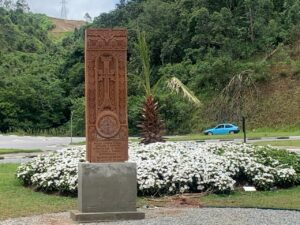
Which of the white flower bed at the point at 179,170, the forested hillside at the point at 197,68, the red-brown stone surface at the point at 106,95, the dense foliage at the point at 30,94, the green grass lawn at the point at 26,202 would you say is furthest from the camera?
the dense foliage at the point at 30,94

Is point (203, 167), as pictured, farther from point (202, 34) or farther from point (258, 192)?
point (202, 34)

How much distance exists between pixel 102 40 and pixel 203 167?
4055 mm

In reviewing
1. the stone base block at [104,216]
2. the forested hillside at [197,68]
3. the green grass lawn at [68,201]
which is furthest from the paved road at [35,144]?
the stone base block at [104,216]

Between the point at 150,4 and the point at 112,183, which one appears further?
the point at 150,4

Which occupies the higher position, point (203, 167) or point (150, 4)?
point (150, 4)

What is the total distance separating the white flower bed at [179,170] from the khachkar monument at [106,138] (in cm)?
224

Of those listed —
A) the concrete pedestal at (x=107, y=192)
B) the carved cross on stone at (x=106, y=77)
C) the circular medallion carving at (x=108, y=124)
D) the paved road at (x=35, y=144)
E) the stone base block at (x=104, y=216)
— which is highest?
the carved cross on stone at (x=106, y=77)

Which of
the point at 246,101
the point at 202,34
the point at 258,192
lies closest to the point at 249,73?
the point at 246,101

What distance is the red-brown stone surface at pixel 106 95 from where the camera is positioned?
34.3ft

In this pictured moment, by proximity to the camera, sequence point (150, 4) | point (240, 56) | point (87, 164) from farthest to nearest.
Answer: point (150, 4)
point (240, 56)
point (87, 164)

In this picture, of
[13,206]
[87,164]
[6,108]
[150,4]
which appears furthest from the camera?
[150,4]

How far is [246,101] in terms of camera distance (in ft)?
173

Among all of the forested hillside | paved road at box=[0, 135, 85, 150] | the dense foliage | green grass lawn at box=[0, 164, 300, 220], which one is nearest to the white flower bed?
green grass lawn at box=[0, 164, 300, 220]

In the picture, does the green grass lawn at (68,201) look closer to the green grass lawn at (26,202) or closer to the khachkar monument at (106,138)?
the green grass lawn at (26,202)
